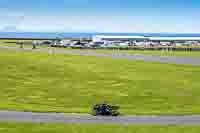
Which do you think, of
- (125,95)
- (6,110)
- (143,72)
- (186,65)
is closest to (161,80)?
(143,72)

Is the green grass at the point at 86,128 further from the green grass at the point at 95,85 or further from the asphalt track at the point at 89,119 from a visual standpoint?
the green grass at the point at 95,85

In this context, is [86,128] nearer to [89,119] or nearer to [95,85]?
[89,119]

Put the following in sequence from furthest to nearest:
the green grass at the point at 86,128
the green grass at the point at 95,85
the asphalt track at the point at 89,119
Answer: the green grass at the point at 95,85 < the asphalt track at the point at 89,119 < the green grass at the point at 86,128

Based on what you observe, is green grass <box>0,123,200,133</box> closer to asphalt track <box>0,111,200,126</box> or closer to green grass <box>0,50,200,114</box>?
asphalt track <box>0,111,200,126</box>

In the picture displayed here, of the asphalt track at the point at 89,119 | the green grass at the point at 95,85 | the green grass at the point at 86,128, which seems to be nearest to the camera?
the green grass at the point at 86,128

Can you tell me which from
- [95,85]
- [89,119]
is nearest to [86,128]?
[89,119]

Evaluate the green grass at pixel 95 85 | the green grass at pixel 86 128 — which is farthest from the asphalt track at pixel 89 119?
the green grass at pixel 95 85
